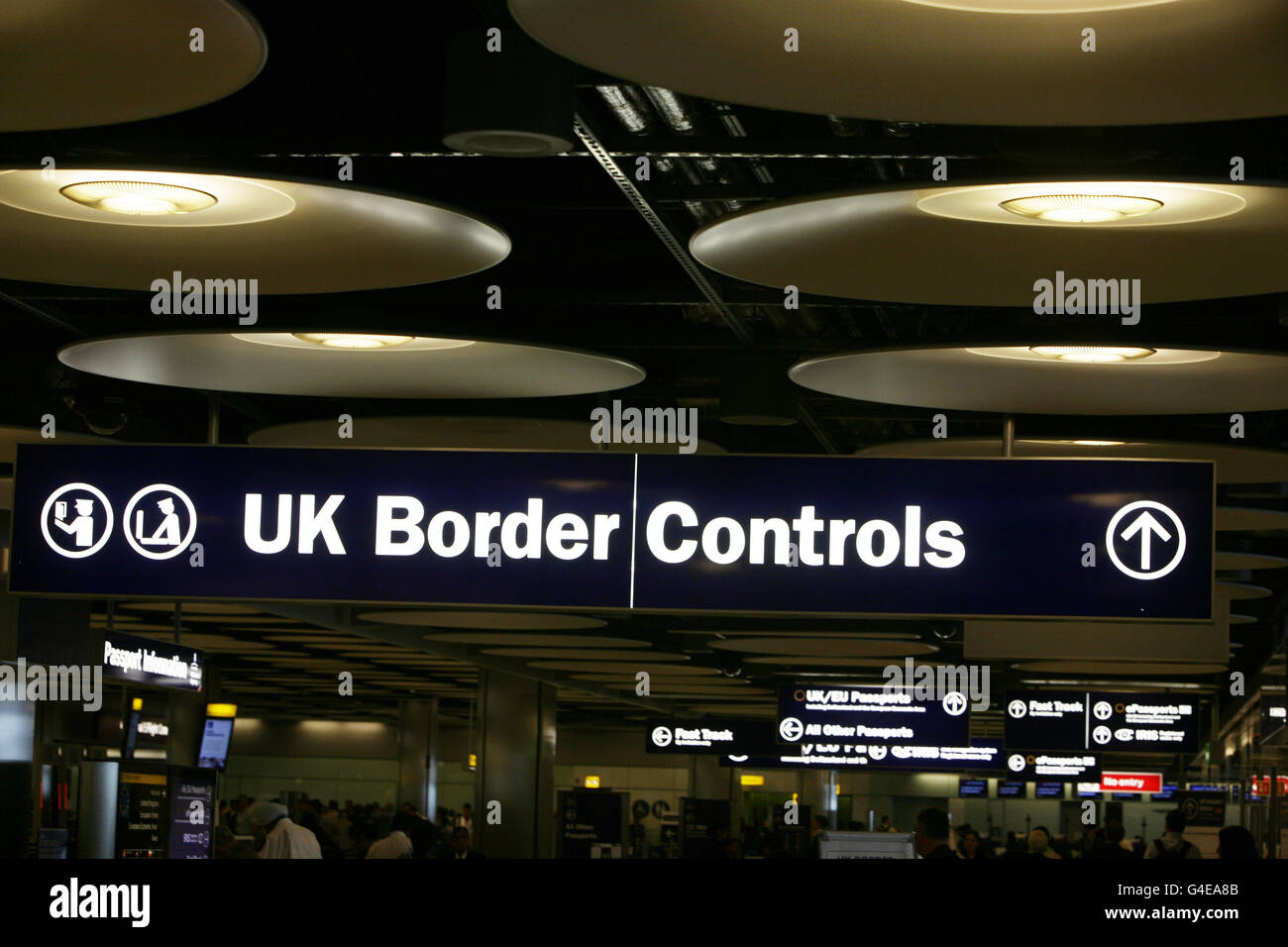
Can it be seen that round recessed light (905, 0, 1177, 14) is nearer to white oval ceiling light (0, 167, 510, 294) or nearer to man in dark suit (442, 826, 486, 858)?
white oval ceiling light (0, 167, 510, 294)

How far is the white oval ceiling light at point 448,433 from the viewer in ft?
34.6

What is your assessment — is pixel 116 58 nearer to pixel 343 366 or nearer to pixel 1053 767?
pixel 343 366

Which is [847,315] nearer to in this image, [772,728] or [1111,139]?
[1111,139]

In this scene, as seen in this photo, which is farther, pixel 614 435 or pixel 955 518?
pixel 614 435

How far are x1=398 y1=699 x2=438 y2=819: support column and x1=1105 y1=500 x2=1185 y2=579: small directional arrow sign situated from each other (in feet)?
118

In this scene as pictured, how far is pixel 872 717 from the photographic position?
2158 cm

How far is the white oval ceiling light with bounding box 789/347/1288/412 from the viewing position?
25.9 feet

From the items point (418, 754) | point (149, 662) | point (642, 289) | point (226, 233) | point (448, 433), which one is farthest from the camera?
point (418, 754)

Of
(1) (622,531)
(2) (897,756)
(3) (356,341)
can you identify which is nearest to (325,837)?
(2) (897,756)

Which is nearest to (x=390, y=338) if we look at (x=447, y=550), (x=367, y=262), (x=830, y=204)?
(x=367, y=262)

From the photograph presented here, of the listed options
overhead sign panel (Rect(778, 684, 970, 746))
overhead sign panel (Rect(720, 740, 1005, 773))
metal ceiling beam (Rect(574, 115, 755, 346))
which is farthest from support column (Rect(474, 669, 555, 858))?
metal ceiling beam (Rect(574, 115, 755, 346))

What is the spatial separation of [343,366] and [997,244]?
11.7 feet

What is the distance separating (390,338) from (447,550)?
7.43ft
